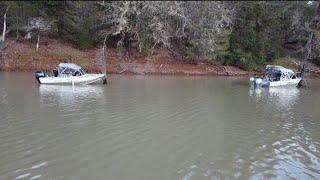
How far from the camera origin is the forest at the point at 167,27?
3956cm

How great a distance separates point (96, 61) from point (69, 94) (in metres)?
16.7

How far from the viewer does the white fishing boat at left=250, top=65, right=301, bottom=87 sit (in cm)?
3052

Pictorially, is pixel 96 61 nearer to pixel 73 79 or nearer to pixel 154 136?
pixel 73 79

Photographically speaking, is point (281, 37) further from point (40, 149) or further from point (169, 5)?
point (40, 149)

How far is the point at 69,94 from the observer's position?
2295cm

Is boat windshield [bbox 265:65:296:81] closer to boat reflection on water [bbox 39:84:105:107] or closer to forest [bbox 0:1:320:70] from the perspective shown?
forest [bbox 0:1:320:70]

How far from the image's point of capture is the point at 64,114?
53.3ft

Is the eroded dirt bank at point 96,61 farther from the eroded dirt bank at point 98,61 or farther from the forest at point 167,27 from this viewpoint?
the forest at point 167,27

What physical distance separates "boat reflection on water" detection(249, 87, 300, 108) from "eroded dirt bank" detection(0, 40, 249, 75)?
11369 mm

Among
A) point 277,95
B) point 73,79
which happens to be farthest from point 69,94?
point 277,95

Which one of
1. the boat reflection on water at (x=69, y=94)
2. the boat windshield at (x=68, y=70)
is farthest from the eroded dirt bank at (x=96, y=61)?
the boat reflection on water at (x=69, y=94)

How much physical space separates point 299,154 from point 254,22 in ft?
113

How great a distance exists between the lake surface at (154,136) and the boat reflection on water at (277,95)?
24cm

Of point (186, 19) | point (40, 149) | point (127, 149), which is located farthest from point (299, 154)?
point (186, 19)
